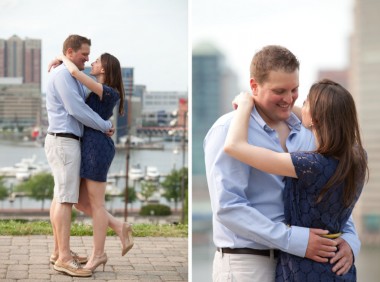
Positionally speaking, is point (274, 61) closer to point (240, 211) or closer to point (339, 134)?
point (339, 134)

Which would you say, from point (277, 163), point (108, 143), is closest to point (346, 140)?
point (277, 163)

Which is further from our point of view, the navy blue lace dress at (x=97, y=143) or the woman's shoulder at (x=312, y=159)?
the navy blue lace dress at (x=97, y=143)

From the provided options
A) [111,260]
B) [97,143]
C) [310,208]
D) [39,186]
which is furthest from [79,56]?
[310,208]

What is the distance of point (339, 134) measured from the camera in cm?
147

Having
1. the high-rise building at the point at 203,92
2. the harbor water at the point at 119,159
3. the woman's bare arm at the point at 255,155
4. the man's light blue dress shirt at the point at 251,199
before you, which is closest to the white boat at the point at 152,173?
the harbor water at the point at 119,159

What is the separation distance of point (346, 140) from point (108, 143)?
51.9 inches

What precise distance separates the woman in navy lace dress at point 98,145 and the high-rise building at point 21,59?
0.35ft

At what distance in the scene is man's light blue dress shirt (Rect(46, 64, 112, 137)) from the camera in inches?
101

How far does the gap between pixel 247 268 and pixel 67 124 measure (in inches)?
48.7

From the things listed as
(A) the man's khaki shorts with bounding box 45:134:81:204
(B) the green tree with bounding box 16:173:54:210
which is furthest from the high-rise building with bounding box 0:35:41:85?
(B) the green tree with bounding box 16:173:54:210

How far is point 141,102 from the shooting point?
2783 mm

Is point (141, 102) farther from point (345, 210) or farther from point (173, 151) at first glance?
point (345, 210)

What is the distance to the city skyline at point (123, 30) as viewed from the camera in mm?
2674

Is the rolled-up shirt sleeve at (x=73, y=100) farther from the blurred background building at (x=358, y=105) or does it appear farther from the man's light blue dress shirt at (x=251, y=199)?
the man's light blue dress shirt at (x=251, y=199)
